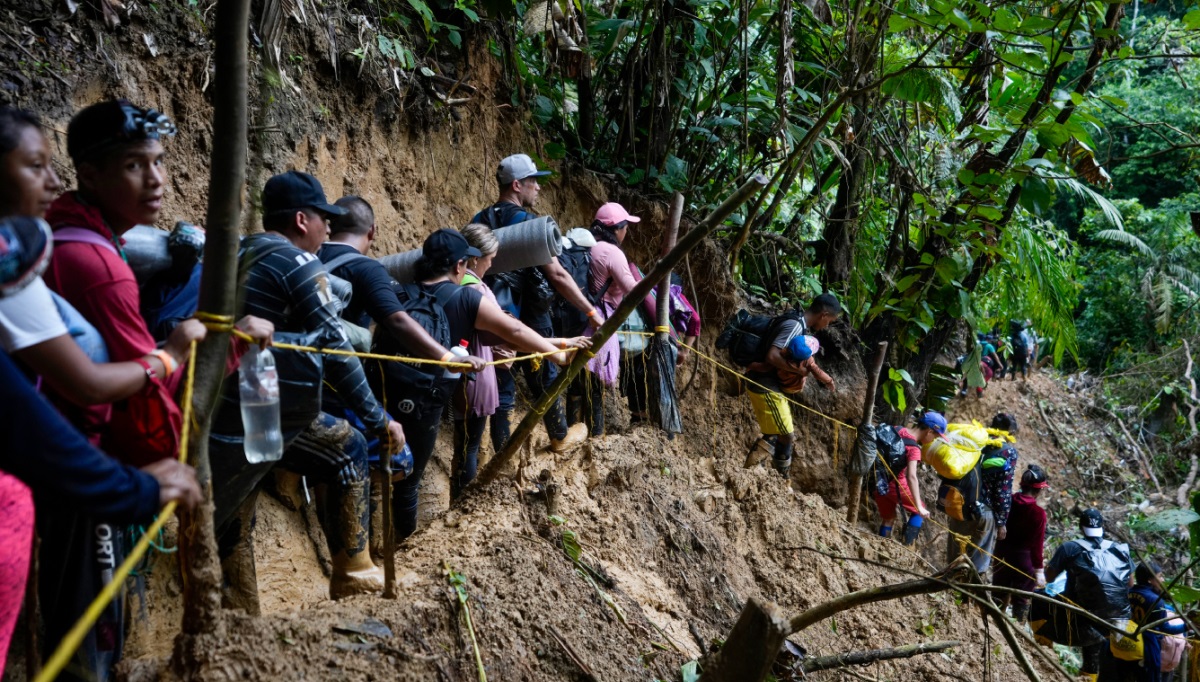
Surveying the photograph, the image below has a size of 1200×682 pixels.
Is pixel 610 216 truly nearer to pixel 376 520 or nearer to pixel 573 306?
pixel 573 306

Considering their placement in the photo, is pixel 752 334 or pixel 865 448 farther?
pixel 865 448

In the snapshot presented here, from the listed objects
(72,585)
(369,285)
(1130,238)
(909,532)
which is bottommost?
(909,532)

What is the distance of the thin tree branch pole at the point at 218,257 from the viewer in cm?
215

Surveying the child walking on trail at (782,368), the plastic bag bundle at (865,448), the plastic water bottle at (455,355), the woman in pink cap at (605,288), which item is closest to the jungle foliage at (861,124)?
the child walking on trail at (782,368)

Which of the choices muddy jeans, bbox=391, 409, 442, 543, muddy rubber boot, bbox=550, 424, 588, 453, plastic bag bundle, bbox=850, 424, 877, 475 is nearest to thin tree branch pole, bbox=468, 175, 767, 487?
muddy jeans, bbox=391, 409, 442, 543

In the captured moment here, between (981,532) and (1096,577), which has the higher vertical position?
Answer: (1096,577)

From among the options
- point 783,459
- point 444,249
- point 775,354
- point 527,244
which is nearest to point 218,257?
point 444,249

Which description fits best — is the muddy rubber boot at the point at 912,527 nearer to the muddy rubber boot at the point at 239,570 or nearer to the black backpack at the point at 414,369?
the black backpack at the point at 414,369

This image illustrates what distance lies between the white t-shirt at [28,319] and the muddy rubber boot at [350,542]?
1731 mm

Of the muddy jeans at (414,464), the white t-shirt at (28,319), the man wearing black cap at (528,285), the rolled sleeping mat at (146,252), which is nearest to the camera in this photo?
the white t-shirt at (28,319)

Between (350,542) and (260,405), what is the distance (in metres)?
0.90

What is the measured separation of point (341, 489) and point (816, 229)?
9.55 metres

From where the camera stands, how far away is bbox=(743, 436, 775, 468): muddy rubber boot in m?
8.25

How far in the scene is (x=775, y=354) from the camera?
24.0 feet
